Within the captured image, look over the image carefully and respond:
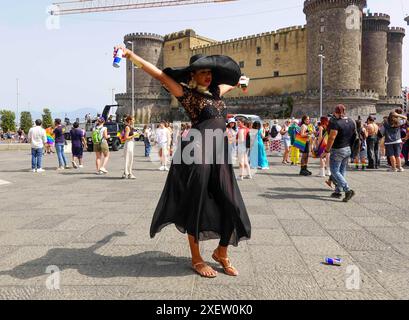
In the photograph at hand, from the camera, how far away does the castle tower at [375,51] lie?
48594 mm

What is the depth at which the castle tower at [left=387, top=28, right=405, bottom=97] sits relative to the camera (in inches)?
2089

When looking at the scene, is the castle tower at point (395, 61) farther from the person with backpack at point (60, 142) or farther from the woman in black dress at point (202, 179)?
A: the woman in black dress at point (202, 179)

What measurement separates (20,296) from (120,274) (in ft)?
2.57

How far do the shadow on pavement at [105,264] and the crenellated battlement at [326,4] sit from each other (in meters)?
45.7

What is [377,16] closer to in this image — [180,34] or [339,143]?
[180,34]

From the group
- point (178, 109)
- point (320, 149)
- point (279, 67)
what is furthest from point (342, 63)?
point (320, 149)

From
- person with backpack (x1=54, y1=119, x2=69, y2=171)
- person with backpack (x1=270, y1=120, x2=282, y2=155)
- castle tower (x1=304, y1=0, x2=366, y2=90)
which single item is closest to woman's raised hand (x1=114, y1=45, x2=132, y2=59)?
person with backpack (x1=54, y1=119, x2=69, y2=171)

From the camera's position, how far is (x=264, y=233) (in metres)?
4.82

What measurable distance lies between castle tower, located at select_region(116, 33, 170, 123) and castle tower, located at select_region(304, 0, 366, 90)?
2680 cm

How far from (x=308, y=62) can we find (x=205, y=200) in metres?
46.8

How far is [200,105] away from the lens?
3.48m

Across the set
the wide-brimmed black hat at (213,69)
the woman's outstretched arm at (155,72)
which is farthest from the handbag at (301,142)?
the woman's outstretched arm at (155,72)
